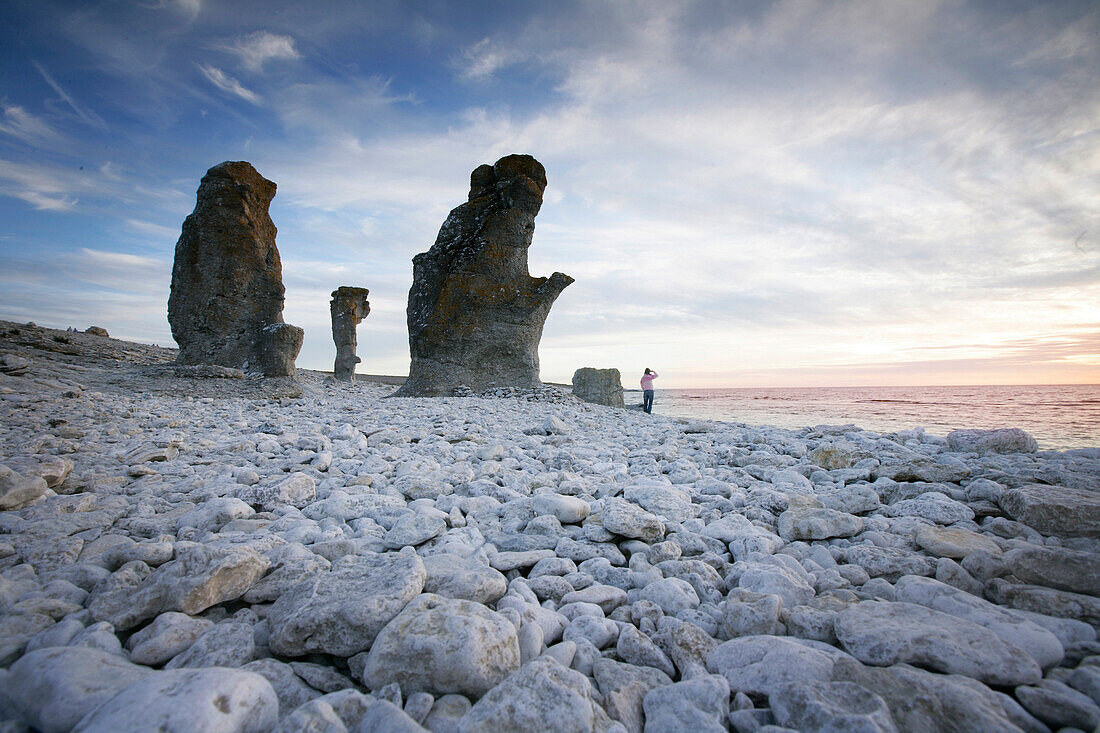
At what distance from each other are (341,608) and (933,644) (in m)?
1.74

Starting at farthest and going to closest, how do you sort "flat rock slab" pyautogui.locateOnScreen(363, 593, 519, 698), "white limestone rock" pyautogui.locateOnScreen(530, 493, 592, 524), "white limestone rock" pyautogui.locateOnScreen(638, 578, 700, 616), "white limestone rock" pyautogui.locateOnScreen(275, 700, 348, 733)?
"white limestone rock" pyautogui.locateOnScreen(530, 493, 592, 524)
"white limestone rock" pyautogui.locateOnScreen(638, 578, 700, 616)
"flat rock slab" pyautogui.locateOnScreen(363, 593, 519, 698)
"white limestone rock" pyautogui.locateOnScreen(275, 700, 348, 733)

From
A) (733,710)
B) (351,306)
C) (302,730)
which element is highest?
(351,306)

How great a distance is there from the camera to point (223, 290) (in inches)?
446

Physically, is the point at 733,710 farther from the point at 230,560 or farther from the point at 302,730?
the point at 230,560

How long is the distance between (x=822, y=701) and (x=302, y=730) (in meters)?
1.22

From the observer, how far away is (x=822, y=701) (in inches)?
46.2

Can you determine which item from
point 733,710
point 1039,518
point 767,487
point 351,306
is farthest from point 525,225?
point 351,306

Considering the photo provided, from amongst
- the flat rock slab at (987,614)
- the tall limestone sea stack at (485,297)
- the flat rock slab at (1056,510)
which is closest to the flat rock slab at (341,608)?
the flat rock slab at (987,614)

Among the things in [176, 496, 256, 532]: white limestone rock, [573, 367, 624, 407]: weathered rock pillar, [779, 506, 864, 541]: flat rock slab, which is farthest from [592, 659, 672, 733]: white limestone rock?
[573, 367, 624, 407]: weathered rock pillar

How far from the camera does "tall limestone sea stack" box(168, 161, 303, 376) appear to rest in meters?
11.2

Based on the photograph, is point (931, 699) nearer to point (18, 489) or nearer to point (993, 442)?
point (18, 489)

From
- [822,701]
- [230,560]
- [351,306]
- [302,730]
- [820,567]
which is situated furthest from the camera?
[351,306]

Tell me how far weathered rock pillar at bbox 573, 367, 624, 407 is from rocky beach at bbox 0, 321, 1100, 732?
30.8ft

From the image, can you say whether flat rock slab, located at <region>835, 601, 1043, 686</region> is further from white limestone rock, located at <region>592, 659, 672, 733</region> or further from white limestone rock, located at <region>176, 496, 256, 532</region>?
white limestone rock, located at <region>176, 496, 256, 532</region>
